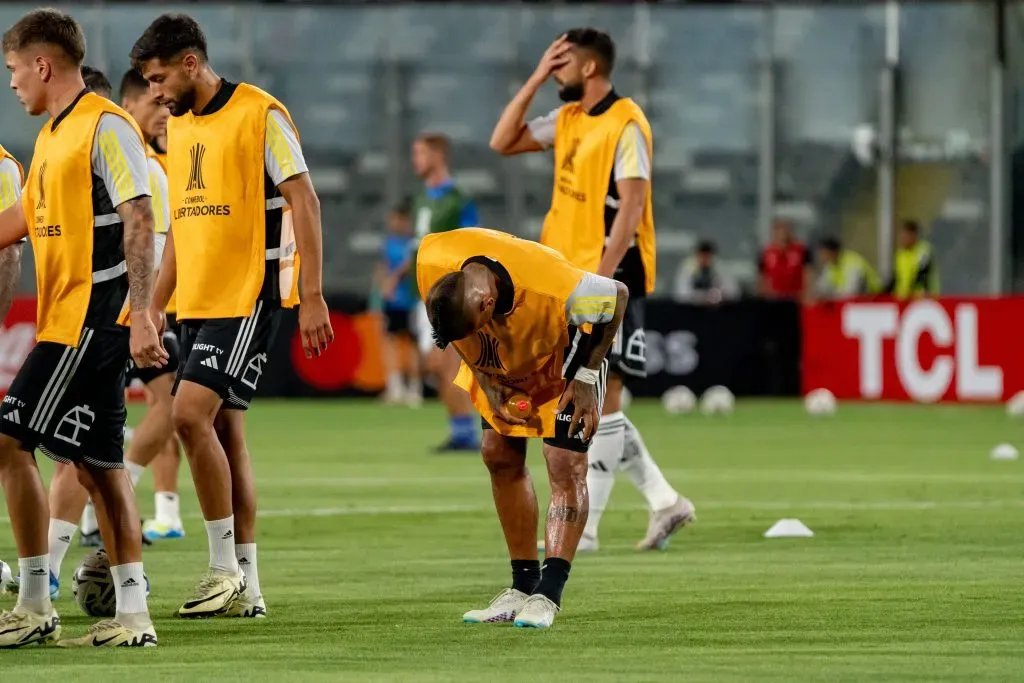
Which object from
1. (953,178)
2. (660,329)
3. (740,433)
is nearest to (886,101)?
(953,178)

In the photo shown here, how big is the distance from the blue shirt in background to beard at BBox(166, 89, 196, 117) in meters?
15.5

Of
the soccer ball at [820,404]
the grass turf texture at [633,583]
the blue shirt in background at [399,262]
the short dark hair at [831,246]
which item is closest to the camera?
the grass turf texture at [633,583]

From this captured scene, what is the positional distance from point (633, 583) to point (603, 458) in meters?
1.48

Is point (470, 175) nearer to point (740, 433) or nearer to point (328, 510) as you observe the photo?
point (740, 433)

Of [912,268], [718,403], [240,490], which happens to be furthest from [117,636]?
[912,268]

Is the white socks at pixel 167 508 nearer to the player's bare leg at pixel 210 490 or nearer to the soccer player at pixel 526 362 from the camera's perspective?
the player's bare leg at pixel 210 490

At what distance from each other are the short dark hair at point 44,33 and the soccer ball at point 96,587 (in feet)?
6.52

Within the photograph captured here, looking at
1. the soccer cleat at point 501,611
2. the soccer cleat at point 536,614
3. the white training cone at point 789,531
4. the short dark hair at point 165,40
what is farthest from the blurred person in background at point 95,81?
the white training cone at point 789,531

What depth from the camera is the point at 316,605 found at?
26.6 feet

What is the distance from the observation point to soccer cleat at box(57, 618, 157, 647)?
6941 mm

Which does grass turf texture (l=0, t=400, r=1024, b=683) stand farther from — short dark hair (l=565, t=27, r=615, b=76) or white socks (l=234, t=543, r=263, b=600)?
short dark hair (l=565, t=27, r=615, b=76)

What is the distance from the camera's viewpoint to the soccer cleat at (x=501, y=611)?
298 inches

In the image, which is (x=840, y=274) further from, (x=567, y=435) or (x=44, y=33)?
(x=44, y=33)

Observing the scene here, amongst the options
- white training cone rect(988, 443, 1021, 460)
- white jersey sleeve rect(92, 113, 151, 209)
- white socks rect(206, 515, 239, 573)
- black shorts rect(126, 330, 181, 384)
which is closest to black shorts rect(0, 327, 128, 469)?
white jersey sleeve rect(92, 113, 151, 209)
